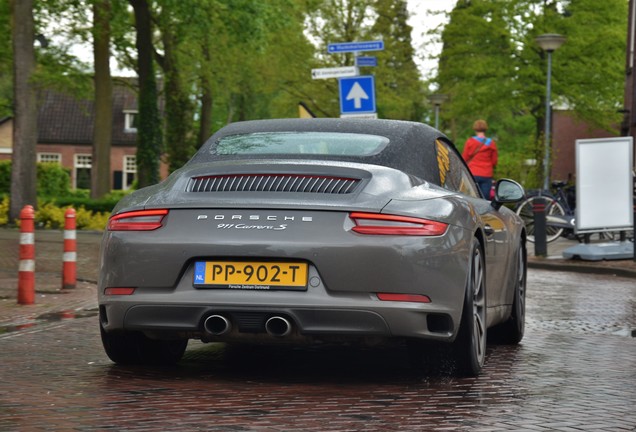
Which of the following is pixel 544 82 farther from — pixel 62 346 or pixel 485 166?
pixel 62 346

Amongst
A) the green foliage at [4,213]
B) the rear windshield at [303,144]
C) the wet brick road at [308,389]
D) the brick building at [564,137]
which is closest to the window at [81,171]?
the brick building at [564,137]

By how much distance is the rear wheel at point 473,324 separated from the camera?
6.69 m

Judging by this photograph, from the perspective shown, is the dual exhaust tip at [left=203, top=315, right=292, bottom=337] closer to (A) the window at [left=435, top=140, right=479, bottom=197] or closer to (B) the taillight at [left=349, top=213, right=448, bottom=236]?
(B) the taillight at [left=349, top=213, right=448, bottom=236]

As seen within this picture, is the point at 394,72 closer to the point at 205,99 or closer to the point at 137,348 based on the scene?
the point at 205,99

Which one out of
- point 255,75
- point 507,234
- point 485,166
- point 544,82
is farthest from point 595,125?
point 507,234

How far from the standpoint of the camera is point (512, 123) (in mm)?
64938

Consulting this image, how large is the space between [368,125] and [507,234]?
1.39 meters

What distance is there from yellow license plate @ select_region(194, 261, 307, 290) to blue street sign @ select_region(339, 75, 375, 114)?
16.2 m

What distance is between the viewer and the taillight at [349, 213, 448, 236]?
20.5 feet

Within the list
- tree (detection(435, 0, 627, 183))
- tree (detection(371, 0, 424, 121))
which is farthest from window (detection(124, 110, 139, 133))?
tree (detection(435, 0, 627, 183))

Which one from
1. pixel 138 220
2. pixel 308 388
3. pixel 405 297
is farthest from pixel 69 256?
pixel 405 297

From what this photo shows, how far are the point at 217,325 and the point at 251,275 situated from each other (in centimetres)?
31

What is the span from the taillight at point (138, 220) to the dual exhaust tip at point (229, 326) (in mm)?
537

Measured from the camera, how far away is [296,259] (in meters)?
6.26
